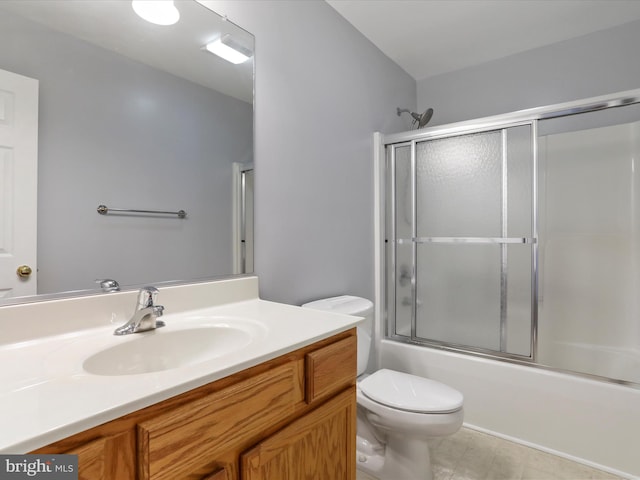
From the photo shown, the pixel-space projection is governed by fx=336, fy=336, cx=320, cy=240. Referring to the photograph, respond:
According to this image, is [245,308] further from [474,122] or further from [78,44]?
[474,122]

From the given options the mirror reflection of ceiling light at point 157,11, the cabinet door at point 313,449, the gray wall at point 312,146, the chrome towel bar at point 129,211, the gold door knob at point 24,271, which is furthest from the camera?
the gray wall at point 312,146

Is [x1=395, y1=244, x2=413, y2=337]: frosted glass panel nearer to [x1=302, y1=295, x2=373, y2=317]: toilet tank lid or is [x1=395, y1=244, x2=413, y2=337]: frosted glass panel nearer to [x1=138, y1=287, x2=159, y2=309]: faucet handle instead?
[x1=302, y1=295, x2=373, y2=317]: toilet tank lid

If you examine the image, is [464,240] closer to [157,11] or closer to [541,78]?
[541,78]

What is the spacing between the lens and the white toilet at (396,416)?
1.35 meters

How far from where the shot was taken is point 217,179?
1.33m

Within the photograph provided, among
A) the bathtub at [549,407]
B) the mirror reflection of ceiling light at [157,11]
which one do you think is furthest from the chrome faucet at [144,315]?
the bathtub at [549,407]

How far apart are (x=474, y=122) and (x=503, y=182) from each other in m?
0.38

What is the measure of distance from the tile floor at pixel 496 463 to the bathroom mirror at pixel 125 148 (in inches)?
53.9

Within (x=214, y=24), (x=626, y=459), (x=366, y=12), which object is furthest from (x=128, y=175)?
(x=626, y=459)

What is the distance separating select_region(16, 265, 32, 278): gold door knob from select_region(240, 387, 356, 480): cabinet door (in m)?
0.73

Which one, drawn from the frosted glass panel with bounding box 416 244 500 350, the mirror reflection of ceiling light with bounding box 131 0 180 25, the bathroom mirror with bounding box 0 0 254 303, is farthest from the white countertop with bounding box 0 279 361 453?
the frosted glass panel with bounding box 416 244 500 350

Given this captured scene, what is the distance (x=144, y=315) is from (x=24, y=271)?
0.32 m

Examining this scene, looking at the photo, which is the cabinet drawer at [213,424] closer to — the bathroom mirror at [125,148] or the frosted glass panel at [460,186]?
the bathroom mirror at [125,148]

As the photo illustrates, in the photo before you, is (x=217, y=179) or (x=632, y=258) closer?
(x=217, y=179)
